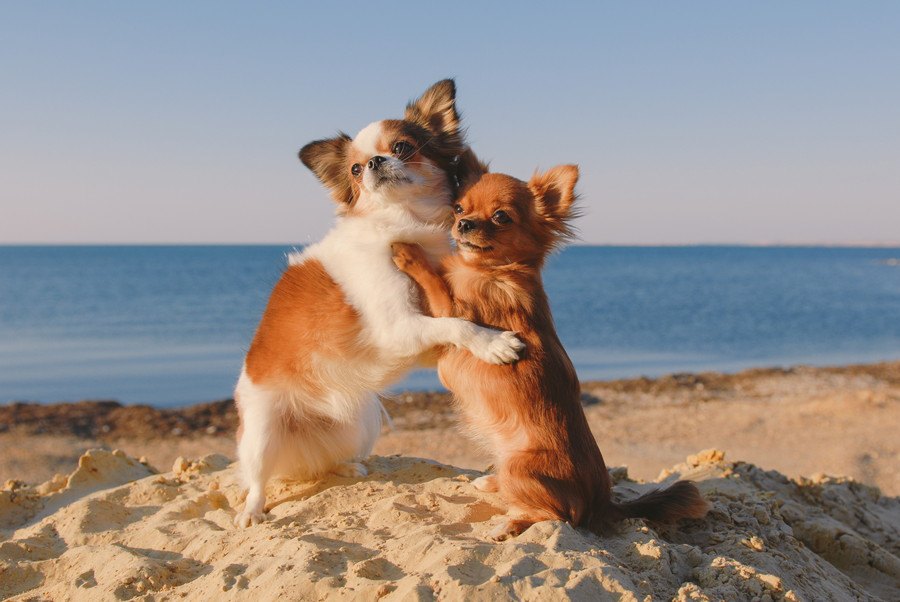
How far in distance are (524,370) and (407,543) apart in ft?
3.01

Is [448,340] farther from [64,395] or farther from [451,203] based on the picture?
[64,395]

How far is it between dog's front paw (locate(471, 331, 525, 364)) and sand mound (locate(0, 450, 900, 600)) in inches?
29.4

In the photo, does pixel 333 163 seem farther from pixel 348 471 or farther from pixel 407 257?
pixel 348 471

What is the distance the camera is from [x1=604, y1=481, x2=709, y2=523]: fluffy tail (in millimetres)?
3764

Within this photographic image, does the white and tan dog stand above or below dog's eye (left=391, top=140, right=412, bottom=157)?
below

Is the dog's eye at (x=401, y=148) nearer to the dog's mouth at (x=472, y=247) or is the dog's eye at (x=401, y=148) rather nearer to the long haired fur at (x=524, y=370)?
the long haired fur at (x=524, y=370)

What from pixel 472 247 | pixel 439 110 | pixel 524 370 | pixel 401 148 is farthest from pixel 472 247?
pixel 439 110

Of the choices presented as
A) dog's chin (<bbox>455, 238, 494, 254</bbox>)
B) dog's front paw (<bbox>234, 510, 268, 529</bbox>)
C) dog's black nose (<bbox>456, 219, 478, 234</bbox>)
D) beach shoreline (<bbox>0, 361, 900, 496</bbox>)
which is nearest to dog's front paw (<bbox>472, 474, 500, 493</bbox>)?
dog's front paw (<bbox>234, 510, 268, 529</bbox>)

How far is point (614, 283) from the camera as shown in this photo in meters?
55.7

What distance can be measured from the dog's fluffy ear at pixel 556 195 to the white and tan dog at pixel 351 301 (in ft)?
1.45

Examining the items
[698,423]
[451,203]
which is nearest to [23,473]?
[451,203]

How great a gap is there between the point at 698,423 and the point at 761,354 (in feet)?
40.5

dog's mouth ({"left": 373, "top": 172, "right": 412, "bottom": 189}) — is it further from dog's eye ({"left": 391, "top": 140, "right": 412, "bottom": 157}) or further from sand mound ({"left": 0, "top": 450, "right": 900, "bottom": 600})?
sand mound ({"left": 0, "top": 450, "right": 900, "bottom": 600})

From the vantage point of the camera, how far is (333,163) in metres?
4.34
